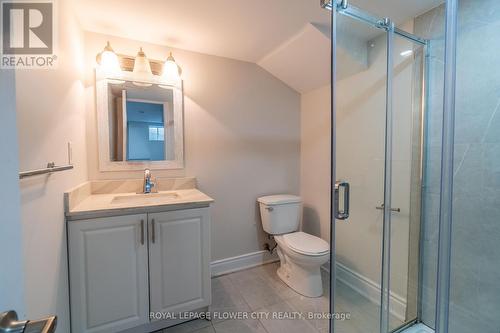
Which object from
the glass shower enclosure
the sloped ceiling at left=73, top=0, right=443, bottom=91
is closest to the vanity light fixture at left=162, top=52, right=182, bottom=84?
the sloped ceiling at left=73, top=0, right=443, bottom=91

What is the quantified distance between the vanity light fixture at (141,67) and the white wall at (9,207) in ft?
4.74

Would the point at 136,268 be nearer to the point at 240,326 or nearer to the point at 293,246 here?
the point at 240,326

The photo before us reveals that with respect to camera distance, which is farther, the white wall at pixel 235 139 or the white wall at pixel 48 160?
the white wall at pixel 235 139

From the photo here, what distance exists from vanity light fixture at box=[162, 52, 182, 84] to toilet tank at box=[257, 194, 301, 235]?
136cm

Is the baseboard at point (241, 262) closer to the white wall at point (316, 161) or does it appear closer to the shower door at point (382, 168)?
the white wall at point (316, 161)

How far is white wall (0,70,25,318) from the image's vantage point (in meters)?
0.43

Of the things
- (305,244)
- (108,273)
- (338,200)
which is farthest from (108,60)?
(305,244)

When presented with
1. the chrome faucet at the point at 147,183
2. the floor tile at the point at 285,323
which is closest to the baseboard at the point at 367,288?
the floor tile at the point at 285,323

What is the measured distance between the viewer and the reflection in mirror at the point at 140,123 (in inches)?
69.9

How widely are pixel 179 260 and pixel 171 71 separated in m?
1.49

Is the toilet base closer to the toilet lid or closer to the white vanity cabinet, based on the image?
the toilet lid

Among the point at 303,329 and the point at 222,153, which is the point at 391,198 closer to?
the point at 303,329

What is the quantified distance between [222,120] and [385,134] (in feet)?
4.44

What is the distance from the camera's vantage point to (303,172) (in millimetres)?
2475
